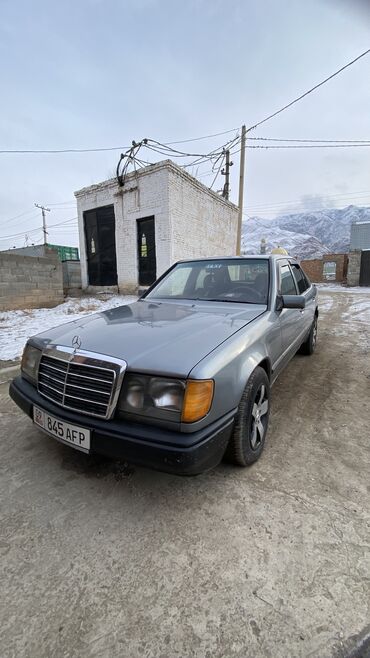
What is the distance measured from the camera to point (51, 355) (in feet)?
6.42

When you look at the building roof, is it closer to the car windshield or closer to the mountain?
the car windshield

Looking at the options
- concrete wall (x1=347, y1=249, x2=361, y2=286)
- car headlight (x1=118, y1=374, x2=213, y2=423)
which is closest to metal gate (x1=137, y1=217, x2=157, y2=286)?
car headlight (x1=118, y1=374, x2=213, y2=423)

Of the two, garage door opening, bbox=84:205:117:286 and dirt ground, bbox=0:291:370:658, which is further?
garage door opening, bbox=84:205:117:286

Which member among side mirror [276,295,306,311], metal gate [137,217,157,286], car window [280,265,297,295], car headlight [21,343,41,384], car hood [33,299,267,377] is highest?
metal gate [137,217,157,286]

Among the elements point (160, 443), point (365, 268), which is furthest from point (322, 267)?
point (160, 443)

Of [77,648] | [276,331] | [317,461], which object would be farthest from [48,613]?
[276,331]

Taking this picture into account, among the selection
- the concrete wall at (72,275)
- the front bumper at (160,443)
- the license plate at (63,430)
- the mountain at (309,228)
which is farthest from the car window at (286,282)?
the mountain at (309,228)

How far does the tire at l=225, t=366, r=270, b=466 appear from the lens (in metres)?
1.87

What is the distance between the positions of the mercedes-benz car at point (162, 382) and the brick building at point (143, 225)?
27.2 ft

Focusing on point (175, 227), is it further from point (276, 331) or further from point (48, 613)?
point (48, 613)

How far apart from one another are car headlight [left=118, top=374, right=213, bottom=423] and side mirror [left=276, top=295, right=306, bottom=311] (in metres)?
1.35

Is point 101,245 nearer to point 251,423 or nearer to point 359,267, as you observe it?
point 251,423

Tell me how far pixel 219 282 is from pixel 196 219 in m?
9.25

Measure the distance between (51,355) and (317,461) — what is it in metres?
1.95
